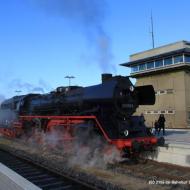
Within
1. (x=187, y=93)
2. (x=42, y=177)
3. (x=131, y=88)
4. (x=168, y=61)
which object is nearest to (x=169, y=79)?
(x=168, y=61)

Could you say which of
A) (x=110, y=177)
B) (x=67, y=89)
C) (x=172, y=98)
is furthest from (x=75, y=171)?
(x=172, y=98)

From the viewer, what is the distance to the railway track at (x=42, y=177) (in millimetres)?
10484

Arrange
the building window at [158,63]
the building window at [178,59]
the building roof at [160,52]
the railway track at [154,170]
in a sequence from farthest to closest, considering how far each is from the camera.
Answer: the building window at [158,63] < the building roof at [160,52] < the building window at [178,59] < the railway track at [154,170]

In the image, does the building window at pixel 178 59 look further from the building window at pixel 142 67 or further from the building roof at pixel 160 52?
the building window at pixel 142 67

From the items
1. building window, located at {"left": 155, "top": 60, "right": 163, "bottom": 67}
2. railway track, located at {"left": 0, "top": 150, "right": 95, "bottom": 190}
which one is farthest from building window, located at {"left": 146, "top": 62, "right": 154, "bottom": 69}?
railway track, located at {"left": 0, "top": 150, "right": 95, "bottom": 190}

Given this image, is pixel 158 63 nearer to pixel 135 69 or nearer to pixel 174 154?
pixel 135 69

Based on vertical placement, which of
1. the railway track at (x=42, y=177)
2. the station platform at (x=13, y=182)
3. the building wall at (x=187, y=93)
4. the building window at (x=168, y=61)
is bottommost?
the railway track at (x=42, y=177)

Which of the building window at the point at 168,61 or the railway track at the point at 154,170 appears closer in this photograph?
the railway track at the point at 154,170

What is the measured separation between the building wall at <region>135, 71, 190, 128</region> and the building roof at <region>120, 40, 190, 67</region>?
2.00m

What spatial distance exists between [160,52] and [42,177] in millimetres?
29542

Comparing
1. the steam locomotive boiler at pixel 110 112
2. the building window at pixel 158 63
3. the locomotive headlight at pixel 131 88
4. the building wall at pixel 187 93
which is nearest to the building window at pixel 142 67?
the building window at pixel 158 63

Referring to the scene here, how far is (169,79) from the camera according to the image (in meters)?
36.8

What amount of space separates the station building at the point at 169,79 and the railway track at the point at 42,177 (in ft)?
73.3

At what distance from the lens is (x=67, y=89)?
18875 millimetres
